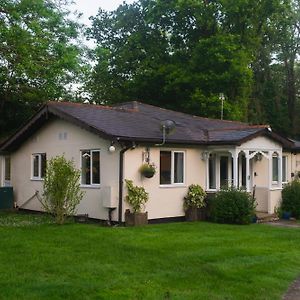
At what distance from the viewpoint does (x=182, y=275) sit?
836 centimetres

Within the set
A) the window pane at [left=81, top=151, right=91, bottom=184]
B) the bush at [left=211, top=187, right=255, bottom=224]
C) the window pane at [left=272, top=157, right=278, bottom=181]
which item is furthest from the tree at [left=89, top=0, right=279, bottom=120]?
the bush at [left=211, top=187, right=255, bottom=224]

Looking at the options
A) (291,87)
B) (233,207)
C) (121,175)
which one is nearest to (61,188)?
(121,175)

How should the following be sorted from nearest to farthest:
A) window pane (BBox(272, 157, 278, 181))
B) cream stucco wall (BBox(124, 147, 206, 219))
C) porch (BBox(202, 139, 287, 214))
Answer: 1. cream stucco wall (BBox(124, 147, 206, 219))
2. porch (BBox(202, 139, 287, 214))
3. window pane (BBox(272, 157, 278, 181))

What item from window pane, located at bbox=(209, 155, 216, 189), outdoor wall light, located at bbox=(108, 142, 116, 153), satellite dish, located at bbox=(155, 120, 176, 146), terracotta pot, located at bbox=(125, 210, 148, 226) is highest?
satellite dish, located at bbox=(155, 120, 176, 146)

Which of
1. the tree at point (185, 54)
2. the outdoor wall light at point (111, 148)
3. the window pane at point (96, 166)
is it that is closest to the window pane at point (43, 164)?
the window pane at point (96, 166)

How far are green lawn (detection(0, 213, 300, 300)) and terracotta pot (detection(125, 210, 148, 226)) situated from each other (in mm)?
593

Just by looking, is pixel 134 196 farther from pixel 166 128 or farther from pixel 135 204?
pixel 166 128

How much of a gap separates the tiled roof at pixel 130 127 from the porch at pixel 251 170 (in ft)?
1.71

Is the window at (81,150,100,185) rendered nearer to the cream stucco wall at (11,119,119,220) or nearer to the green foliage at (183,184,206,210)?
the cream stucco wall at (11,119,119,220)

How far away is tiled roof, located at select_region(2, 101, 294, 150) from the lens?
15.4 meters

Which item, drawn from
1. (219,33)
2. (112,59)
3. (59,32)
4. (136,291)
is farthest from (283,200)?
(112,59)

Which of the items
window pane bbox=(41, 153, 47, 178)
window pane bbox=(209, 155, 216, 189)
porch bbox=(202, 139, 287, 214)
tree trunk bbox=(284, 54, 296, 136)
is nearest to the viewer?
porch bbox=(202, 139, 287, 214)

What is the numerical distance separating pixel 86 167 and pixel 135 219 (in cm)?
297

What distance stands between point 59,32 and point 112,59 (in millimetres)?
18678
